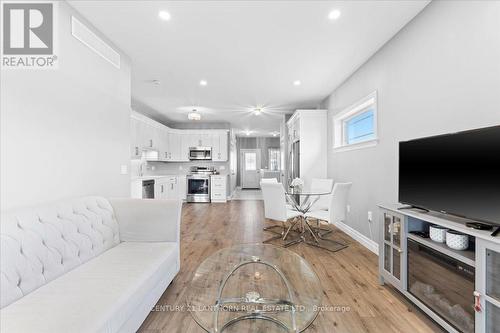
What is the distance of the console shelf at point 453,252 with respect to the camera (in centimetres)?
137

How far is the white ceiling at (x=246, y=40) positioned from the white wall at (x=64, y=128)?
19.9 inches

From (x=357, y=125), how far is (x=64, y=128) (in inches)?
159

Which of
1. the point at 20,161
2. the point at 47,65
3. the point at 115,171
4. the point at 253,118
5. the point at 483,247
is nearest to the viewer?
the point at 483,247

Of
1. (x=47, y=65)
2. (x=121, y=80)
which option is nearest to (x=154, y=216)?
(x=47, y=65)

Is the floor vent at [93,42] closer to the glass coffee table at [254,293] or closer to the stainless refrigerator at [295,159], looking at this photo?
the glass coffee table at [254,293]

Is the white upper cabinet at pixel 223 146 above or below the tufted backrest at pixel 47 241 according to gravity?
above

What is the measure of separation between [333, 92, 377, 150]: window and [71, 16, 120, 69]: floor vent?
337 centimetres

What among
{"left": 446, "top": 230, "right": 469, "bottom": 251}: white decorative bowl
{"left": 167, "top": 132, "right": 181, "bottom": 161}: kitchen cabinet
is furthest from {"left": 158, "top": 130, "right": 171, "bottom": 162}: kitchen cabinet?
{"left": 446, "top": 230, "right": 469, "bottom": 251}: white decorative bowl

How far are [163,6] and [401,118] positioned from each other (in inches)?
107

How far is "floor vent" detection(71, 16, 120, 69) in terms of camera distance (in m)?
2.23

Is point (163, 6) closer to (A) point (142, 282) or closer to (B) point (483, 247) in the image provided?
(A) point (142, 282)

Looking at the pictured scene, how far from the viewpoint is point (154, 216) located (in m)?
2.21

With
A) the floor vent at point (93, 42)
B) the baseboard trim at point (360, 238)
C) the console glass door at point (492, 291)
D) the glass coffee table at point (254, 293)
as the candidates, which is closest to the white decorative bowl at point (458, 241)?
the console glass door at point (492, 291)

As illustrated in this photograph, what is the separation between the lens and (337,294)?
209cm
